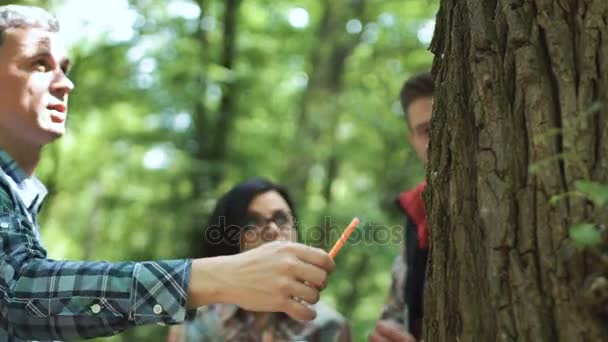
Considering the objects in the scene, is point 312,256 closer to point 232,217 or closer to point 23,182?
point 23,182

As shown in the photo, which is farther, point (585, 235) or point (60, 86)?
point (60, 86)

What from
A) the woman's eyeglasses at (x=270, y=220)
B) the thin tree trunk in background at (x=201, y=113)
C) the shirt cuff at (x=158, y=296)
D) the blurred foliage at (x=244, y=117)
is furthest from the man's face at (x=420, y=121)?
the thin tree trunk in background at (x=201, y=113)

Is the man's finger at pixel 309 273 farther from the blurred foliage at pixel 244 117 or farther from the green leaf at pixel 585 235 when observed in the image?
the blurred foliage at pixel 244 117

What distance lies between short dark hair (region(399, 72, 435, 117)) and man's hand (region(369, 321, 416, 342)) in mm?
1128

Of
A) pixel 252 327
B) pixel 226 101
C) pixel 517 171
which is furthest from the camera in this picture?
pixel 226 101

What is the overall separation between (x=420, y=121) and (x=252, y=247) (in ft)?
3.16

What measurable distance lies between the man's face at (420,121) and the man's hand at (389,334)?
2.86 feet

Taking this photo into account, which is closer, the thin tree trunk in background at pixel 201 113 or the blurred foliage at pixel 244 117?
the blurred foliage at pixel 244 117

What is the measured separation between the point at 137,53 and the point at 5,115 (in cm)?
559

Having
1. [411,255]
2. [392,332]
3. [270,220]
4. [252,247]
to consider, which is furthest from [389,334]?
[270,220]

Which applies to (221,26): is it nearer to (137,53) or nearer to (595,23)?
(137,53)

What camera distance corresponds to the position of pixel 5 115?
6.68 feet

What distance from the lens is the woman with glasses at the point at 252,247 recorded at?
334 cm

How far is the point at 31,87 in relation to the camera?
2.07 m
